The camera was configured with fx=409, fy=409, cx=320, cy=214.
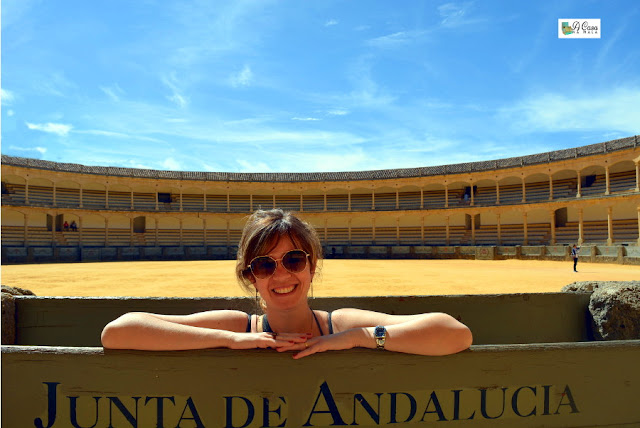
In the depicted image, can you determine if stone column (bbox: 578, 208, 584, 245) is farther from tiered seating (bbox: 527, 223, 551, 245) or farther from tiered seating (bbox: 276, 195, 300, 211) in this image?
tiered seating (bbox: 276, 195, 300, 211)

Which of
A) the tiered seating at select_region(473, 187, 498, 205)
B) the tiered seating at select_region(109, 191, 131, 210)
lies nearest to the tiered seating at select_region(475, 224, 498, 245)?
the tiered seating at select_region(473, 187, 498, 205)

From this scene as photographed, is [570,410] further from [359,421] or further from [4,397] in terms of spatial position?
[4,397]

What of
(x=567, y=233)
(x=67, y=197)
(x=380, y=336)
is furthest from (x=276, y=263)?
(x=67, y=197)

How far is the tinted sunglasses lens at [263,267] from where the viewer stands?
5.99ft

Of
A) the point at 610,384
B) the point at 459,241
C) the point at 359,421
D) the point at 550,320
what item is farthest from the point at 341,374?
the point at 459,241

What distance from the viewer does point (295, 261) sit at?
183 cm

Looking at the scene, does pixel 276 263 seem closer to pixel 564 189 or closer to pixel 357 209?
pixel 564 189

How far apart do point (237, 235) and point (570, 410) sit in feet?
127

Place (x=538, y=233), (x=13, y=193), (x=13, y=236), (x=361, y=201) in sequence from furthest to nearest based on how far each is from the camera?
(x=361, y=201) → (x=13, y=193) → (x=538, y=233) → (x=13, y=236)

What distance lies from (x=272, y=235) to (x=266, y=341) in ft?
1.58

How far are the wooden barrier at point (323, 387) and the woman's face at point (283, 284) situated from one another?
278mm

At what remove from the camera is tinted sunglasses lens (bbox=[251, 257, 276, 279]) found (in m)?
1.83

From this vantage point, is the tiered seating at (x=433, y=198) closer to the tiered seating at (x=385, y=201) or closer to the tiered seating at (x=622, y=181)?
the tiered seating at (x=385, y=201)

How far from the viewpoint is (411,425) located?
5.66 feet
